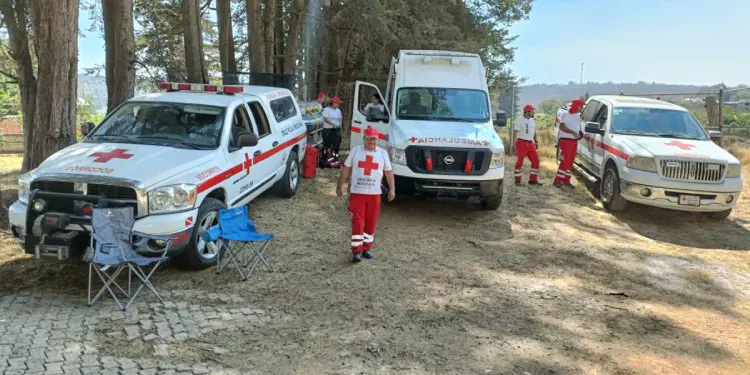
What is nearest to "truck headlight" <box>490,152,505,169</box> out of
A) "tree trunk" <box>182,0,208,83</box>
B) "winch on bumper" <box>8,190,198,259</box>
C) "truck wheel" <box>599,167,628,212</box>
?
"truck wheel" <box>599,167,628,212</box>

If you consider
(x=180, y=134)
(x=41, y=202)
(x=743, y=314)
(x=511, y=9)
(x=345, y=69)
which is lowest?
(x=743, y=314)

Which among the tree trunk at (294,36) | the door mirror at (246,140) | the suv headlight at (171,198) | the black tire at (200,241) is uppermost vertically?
the tree trunk at (294,36)

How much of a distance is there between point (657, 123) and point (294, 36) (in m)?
11.0

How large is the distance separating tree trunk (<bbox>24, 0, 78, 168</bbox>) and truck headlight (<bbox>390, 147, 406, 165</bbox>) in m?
4.65

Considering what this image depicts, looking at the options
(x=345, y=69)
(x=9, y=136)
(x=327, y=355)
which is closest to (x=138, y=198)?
(x=327, y=355)

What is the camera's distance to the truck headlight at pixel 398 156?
8.38m

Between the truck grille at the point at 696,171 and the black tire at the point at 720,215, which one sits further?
the black tire at the point at 720,215

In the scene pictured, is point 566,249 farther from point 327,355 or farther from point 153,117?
point 153,117

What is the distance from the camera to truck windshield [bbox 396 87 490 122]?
30.8ft

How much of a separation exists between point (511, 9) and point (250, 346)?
1936 cm

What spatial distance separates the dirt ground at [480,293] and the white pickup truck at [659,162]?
54 cm

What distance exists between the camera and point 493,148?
8.38 meters

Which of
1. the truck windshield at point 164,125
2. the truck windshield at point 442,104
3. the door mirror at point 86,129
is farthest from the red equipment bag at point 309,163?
the door mirror at point 86,129

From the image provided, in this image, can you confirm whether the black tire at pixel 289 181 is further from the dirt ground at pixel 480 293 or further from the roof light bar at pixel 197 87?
the roof light bar at pixel 197 87
